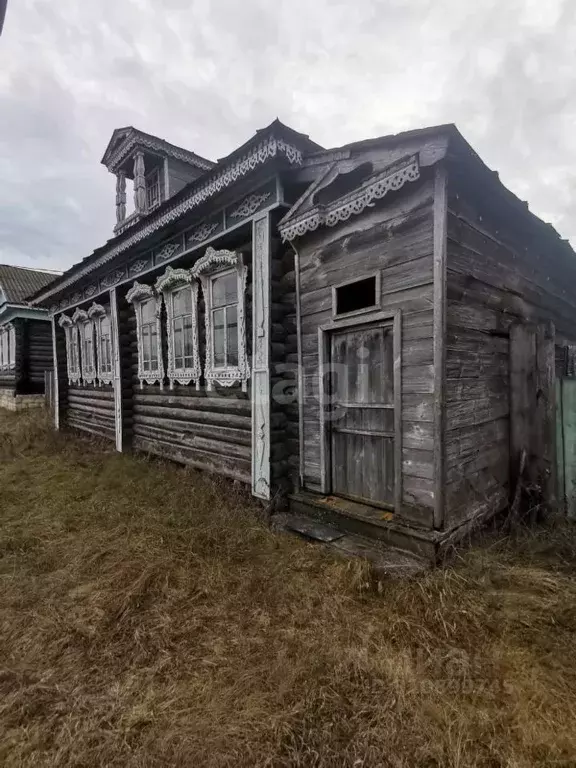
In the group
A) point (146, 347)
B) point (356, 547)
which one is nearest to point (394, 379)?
point (356, 547)

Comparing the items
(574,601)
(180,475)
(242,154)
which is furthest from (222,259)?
(574,601)

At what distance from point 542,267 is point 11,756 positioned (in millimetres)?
6980

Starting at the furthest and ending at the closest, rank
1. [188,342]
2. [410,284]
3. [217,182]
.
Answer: [188,342] < [217,182] < [410,284]

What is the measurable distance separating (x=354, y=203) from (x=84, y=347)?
30.1ft

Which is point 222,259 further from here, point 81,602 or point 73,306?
point 73,306

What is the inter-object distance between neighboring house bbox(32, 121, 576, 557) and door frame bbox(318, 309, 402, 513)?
0.6 inches

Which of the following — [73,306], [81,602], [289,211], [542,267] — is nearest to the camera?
[81,602]

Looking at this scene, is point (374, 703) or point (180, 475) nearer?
point (374, 703)

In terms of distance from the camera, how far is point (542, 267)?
5.41m

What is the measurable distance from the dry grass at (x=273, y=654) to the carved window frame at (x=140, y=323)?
355 centimetres

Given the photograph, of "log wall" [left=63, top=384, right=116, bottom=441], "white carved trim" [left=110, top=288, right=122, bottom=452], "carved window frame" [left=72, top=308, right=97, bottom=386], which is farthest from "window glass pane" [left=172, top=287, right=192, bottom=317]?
"carved window frame" [left=72, top=308, right=97, bottom=386]

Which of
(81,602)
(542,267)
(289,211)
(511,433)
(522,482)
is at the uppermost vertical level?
(289,211)

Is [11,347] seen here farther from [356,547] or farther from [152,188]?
[356,547]

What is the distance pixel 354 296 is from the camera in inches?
171
